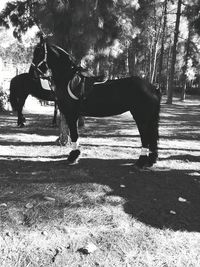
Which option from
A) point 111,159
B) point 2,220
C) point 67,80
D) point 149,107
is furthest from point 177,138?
point 2,220

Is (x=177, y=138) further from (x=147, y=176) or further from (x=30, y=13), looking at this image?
(x=30, y=13)

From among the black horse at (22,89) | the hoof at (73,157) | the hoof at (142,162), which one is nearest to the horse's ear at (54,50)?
the black horse at (22,89)

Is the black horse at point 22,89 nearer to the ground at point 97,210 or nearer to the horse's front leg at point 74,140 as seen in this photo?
the horse's front leg at point 74,140

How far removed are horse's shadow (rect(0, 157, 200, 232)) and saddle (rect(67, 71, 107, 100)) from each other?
1.47 meters

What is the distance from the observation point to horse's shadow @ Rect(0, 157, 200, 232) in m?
4.61

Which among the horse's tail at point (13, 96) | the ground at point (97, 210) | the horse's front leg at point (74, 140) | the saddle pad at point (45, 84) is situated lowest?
the ground at point (97, 210)

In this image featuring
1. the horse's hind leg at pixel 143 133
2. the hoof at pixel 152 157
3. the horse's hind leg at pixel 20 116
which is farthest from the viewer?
the horse's hind leg at pixel 20 116

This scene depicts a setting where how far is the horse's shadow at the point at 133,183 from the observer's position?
4.61m

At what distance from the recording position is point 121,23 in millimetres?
8648

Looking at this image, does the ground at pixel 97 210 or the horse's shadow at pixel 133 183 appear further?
the horse's shadow at pixel 133 183

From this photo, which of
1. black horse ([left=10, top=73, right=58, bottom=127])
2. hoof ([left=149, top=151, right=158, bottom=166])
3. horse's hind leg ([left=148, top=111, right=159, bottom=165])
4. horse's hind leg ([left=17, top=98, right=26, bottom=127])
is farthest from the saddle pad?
hoof ([left=149, top=151, right=158, bottom=166])

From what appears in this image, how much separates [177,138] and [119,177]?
590cm

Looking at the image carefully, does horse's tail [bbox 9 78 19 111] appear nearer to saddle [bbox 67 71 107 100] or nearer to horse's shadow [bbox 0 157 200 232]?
horse's shadow [bbox 0 157 200 232]

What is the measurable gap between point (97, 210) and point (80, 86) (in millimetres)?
2733
